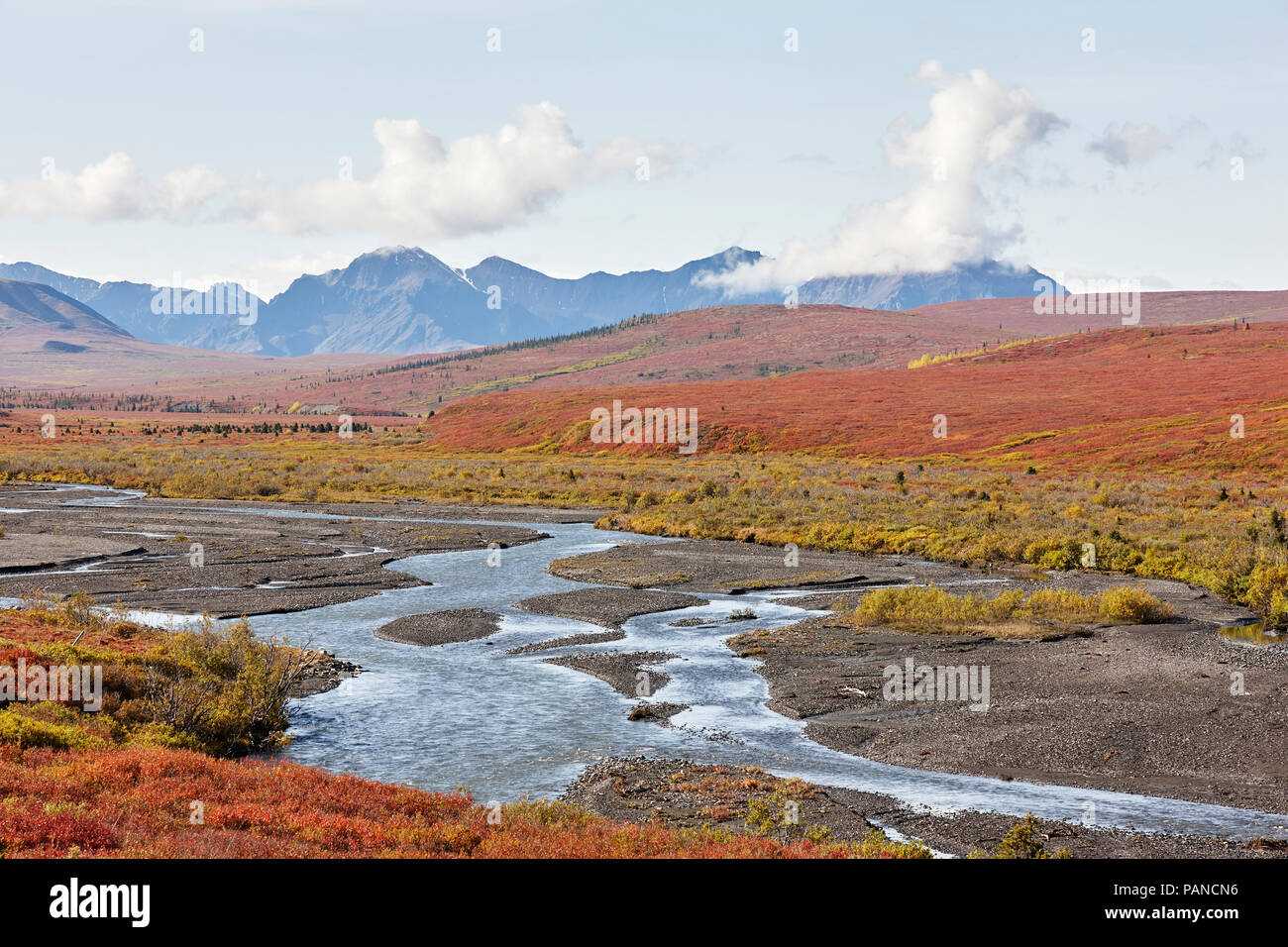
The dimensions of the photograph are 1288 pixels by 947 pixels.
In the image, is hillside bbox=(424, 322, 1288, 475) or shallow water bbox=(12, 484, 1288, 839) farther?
hillside bbox=(424, 322, 1288, 475)

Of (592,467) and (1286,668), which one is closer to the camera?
(1286,668)


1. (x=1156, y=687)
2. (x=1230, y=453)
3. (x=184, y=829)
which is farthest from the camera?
(x=1230, y=453)

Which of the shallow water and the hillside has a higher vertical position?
the hillside

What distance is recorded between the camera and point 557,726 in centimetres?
2162

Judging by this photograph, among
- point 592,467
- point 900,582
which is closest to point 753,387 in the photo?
point 592,467

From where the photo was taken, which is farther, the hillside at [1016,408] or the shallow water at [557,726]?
the hillside at [1016,408]

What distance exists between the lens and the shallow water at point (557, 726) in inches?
673

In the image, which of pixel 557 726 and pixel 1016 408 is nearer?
pixel 557 726

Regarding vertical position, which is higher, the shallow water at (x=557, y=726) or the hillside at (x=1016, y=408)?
the hillside at (x=1016, y=408)

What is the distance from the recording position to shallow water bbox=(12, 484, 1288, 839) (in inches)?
673

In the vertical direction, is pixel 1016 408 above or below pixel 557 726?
above
